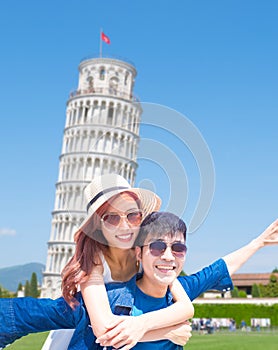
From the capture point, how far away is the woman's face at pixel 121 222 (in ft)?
5.99

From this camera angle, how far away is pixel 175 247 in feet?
5.94

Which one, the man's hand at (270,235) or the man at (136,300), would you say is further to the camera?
the man's hand at (270,235)

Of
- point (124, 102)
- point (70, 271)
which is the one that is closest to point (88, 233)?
point (70, 271)

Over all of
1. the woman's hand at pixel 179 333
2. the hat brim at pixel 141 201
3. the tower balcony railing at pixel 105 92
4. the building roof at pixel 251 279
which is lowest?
the woman's hand at pixel 179 333

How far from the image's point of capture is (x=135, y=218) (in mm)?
1841

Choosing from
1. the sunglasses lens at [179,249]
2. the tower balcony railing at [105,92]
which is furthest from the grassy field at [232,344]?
the tower balcony railing at [105,92]

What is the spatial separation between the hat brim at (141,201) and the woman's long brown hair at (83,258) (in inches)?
0.5

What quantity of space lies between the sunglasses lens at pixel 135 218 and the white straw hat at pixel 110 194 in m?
A: 0.03

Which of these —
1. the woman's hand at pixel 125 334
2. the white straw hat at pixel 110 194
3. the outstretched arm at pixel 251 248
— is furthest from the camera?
the outstretched arm at pixel 251 248

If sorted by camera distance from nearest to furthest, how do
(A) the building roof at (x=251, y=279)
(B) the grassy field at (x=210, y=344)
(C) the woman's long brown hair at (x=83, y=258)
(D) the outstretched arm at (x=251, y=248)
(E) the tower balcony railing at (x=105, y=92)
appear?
(C) the woman's long brown hair at (x=83, y=258) < (D) the outstretched arm at (x=251, y=248) < (B) the grassy field at (x=210, y=344) < (E) the tower balcony railing at (x=105, y=92) < (A) the building roof at (x=251, y=279)

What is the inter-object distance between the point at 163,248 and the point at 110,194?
0.28m

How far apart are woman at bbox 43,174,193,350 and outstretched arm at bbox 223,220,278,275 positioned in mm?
454

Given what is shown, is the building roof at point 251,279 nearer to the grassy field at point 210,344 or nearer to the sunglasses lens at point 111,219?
the grassy field at point 210,344

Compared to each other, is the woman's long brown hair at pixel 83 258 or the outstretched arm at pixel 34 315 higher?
A: the woman's long brown hair at pixel 83 258
